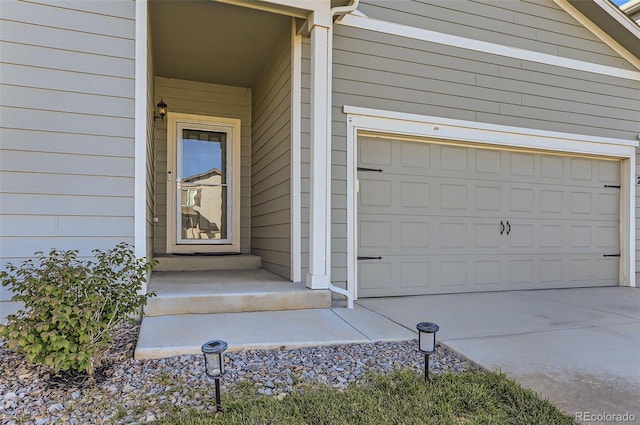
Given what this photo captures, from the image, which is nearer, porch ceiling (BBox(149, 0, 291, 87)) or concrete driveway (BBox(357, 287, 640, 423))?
concrete driveway (BBox(357, 287, 640, 423))

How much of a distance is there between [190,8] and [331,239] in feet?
8.27

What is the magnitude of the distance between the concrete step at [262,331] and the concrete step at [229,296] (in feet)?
0.21

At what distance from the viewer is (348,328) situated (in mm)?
2996

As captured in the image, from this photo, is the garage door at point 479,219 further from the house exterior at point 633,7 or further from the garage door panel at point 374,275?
the house exterior at point 633,7

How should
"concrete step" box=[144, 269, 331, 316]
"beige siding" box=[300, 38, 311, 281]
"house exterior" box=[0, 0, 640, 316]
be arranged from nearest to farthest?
"house exterior" box=[0, 0, 640, 316]
"concrete step" box=[144, 269, 331, 316]
"beige siding" box=[300, 38, 311, 281]

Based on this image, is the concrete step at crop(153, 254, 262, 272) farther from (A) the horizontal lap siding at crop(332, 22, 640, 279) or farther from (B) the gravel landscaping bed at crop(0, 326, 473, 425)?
(B) the gravel landscaping bed at crop(0, 326, 473, 425)

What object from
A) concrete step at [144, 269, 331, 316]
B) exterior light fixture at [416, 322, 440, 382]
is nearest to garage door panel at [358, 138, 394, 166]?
concrete step at [144, 269, 331, 316]

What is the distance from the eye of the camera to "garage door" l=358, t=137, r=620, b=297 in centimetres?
431

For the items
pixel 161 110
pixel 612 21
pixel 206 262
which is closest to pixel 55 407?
pixel 206 262

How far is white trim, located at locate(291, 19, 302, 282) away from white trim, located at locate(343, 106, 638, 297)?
53 cm

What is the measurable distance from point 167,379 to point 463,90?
4.17 m

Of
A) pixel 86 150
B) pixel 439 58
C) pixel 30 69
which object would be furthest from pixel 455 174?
pixel 30 69

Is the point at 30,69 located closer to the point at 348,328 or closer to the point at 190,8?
the point at 190,8

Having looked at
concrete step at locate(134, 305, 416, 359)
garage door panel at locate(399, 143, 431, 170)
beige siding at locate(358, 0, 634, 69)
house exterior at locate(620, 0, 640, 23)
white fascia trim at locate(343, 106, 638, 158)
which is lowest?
concrete step at locate(134, 305, 416, 359)
